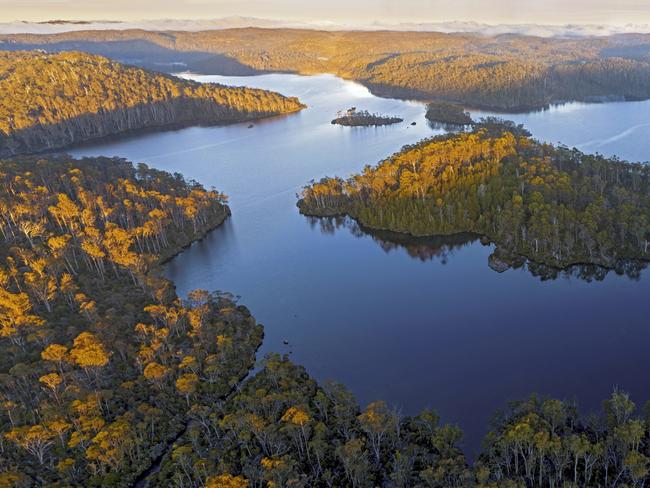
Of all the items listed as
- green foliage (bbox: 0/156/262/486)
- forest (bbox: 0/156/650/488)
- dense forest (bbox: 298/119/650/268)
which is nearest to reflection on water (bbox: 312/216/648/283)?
dense forest (bbox: 298/119/650/268)

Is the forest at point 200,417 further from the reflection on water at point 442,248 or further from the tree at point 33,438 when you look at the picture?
the reflection on water at point 442,248

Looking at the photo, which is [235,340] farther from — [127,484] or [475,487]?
[475,487]

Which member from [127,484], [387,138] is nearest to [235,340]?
[127,484]

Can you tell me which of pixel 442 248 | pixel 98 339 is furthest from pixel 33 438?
pixel 442 248

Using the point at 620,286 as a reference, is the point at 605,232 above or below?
above

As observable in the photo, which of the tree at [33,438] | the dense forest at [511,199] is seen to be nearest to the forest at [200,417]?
the tree at [33,438]

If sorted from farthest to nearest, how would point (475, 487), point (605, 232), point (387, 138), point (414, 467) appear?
point (387, 138)
point (605, 232)
point (414, 467)
point (475, 487)
